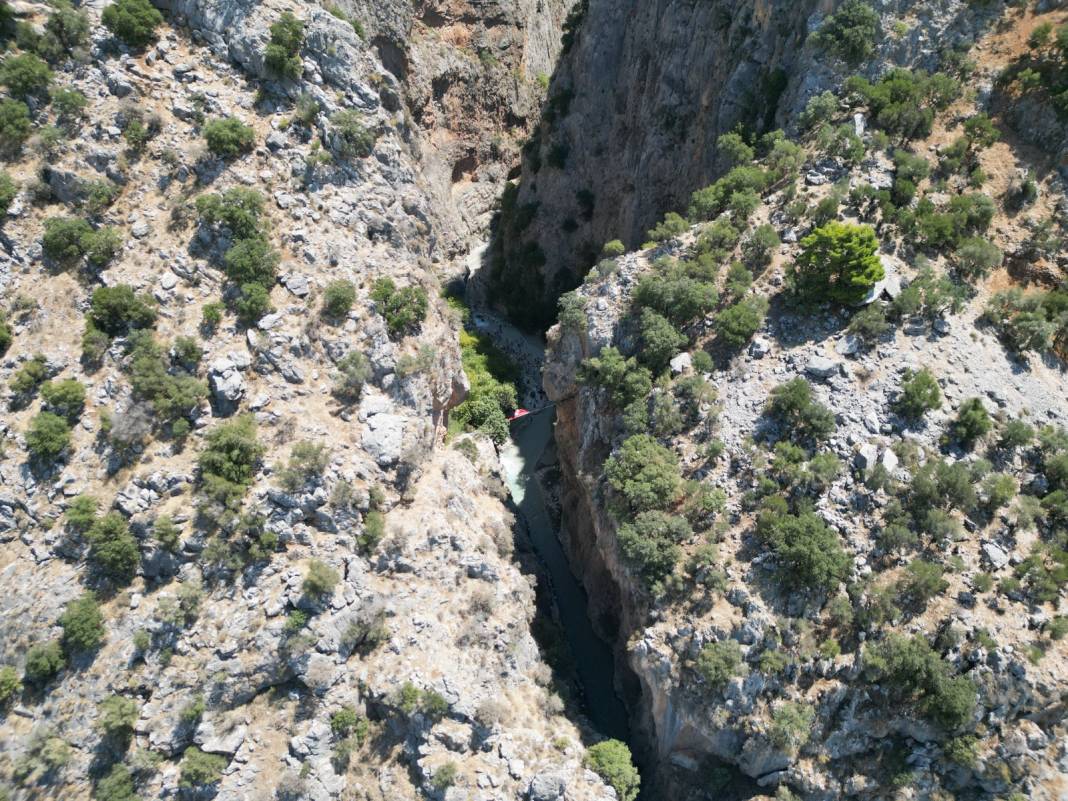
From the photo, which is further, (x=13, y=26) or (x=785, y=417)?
(x=13, y=26)

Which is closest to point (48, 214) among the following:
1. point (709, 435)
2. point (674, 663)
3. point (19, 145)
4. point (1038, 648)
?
point (19, 145)

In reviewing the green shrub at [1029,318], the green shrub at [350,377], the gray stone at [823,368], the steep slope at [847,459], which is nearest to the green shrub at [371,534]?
the green shrub at [350,377]

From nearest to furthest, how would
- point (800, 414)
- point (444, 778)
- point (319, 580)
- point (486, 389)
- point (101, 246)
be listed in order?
point (444, 778), point (319, 580), point (800, 414), point (101, 246), point (486, 389)

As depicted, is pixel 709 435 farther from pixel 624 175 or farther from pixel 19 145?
pixel 19 145

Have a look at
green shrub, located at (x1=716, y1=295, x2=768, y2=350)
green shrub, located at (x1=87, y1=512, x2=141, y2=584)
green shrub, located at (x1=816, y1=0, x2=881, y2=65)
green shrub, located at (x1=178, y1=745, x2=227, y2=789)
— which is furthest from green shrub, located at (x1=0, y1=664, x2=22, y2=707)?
green shrub, located at (x1=816, y1=0, x2=881, y2=65)

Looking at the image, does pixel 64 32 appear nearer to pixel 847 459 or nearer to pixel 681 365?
pixel 681 365

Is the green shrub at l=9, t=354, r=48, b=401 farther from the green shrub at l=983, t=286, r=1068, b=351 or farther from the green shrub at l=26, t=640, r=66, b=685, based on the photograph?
the green shrub at l=983, t=286, r=1068, b=351

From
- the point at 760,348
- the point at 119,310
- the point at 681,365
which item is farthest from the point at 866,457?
the point at 119,310
